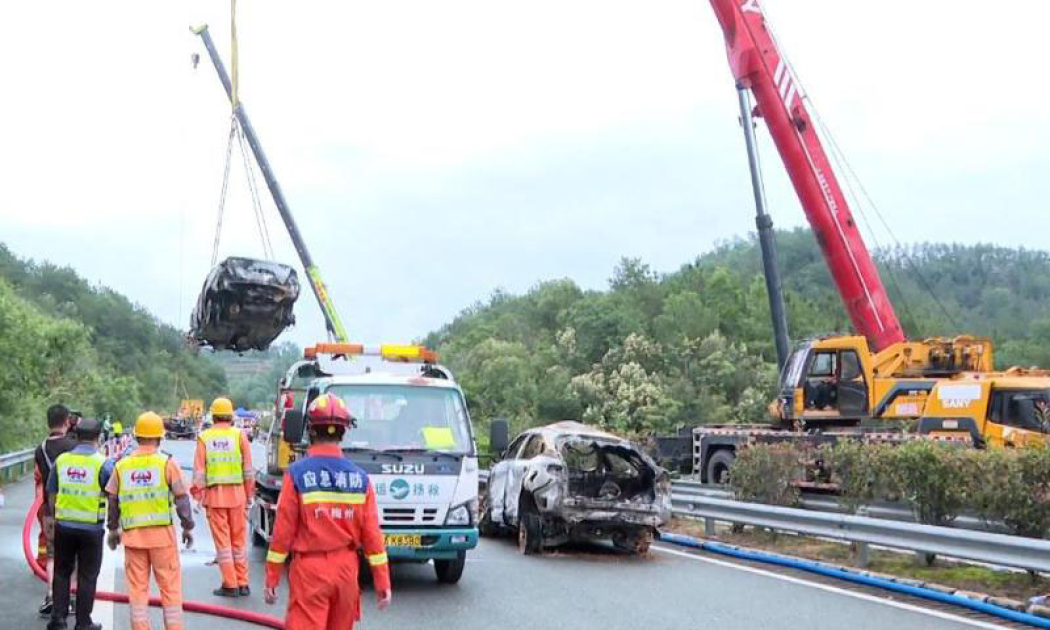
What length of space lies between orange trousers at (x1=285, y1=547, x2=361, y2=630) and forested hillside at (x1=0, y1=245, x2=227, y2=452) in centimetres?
3842

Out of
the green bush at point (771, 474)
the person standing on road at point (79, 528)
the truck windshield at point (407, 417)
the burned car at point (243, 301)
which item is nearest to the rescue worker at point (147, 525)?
the person standing on road at point (79, 528)

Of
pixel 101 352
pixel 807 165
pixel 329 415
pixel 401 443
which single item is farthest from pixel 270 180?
pixel 101 352

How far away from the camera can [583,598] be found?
10.4 metres

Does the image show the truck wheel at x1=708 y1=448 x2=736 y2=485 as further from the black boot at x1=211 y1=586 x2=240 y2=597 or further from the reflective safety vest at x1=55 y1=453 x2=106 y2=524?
the reflective safety vest at x1=55 y1=453 x2=106 y2=524

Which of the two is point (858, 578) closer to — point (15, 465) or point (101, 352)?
point (15, 465)

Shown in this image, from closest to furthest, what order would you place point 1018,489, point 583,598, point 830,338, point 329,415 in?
point 329,415
point 583,598
point 1018,489
point 830,338

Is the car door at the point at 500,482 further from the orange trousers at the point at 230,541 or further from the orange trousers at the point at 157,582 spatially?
the orange trousers at the point at 157,582

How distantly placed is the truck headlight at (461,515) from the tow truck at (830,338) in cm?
851

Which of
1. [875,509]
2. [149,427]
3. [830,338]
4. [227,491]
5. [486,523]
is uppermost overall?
[830,338]

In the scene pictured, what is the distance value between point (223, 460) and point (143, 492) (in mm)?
2847

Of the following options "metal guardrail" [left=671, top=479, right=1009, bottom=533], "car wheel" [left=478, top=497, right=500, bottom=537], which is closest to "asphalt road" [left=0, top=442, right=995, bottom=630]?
"car wheel" [left=478, top=497, right=500, bottom=537]

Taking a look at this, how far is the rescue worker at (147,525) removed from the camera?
7621 millimetres

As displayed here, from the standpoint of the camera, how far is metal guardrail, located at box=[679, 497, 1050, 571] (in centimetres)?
980

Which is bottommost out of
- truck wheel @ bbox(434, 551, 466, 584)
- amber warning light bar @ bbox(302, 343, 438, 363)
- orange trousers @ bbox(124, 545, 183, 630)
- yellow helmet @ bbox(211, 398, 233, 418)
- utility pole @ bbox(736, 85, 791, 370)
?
truck wheel @ bbox(434, 551, 466, 584)
